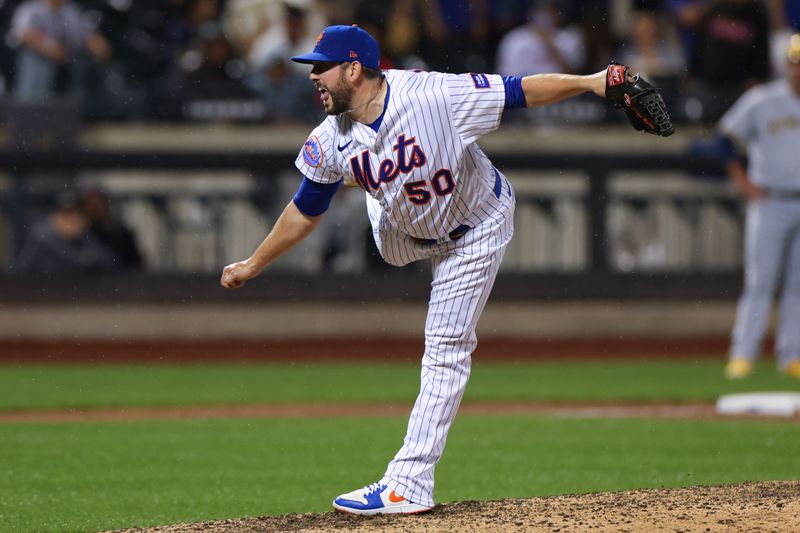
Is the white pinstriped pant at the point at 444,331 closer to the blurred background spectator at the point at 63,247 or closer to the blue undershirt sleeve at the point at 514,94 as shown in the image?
the blue undershirt sleeve at the point at 514,94

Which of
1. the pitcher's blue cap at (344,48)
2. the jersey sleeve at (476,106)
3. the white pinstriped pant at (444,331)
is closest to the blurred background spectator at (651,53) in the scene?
the white pinstriped pant at (444,331)

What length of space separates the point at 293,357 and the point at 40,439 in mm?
4997

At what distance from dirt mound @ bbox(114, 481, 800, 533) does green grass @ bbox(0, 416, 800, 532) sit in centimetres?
66

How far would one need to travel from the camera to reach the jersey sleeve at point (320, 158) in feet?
17.3

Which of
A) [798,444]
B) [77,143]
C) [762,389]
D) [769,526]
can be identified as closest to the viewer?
[769,526]

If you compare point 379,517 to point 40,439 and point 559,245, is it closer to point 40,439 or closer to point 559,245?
point 40,439

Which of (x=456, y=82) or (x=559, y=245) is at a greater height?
(x=456, y=82)

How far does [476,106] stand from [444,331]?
0.88m

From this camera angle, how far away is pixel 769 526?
16.2 ft

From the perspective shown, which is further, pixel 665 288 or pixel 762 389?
pixel 665 288

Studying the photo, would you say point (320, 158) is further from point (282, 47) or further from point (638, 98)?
point (282, 47)

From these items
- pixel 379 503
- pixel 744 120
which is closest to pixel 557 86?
pixel 379 503

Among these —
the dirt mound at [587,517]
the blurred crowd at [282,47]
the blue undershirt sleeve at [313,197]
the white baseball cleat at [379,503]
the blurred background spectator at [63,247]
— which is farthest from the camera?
the blurred crowd at [282,47]

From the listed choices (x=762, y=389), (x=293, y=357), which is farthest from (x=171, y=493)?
(x=293, y=357)
